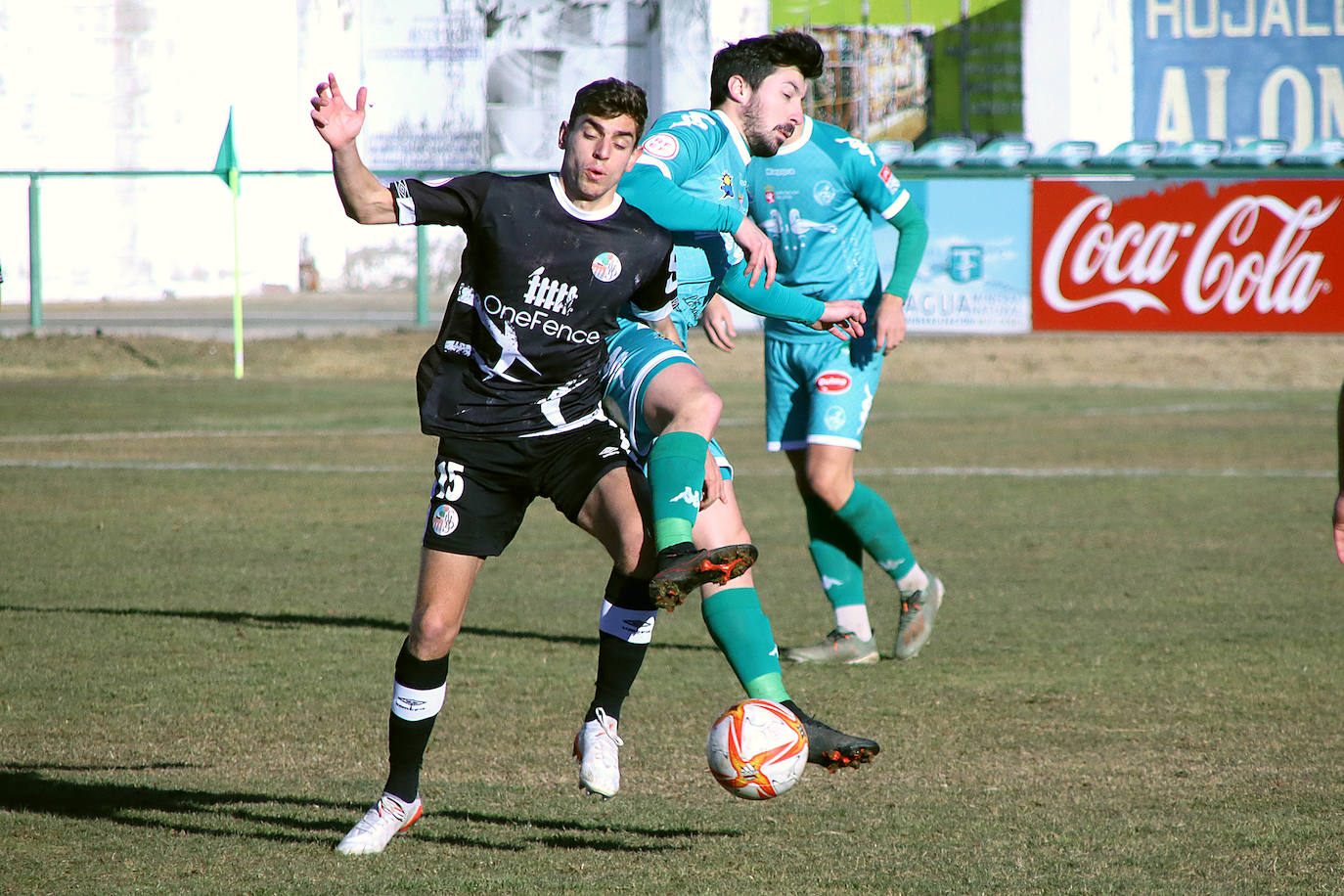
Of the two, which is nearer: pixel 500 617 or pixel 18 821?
pixel 18 821

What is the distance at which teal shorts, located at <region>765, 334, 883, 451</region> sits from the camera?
24.3 ft

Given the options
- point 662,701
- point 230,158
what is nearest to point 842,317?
point 662,701

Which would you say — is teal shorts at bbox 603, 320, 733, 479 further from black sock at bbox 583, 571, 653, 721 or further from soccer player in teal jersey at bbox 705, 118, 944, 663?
soccer player in teal jersey at bbox 705, 118, 944, 663

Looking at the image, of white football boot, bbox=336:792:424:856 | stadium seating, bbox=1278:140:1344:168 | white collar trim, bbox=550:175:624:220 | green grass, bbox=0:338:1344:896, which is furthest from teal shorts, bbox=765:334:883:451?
stadium seating, bbox=1278:140:1344:168

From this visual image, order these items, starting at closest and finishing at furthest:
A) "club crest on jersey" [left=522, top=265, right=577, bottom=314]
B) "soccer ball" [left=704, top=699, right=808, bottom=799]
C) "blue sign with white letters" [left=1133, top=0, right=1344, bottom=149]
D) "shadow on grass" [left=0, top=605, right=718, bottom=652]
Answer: "soccer ball" [left=704, top=699, right=808, bottom=799] → "club crest on jersey" [left=522, top=265, right=577, bottom=314] → "shadow on grass" [left=0, top=605, right=718, bottom=652] → "blue sign with white letters" [left=1133, top=0, right=1344, bottom=149]

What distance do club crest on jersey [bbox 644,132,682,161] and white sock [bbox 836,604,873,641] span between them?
9.50 feet

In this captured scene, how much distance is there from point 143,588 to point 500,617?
1930 millimetres

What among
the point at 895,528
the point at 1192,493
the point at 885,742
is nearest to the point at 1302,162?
the point at 1192,493

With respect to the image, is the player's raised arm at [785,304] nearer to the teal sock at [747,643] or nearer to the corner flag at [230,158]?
the teal sock at [747,643]

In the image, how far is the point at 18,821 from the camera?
4.66 metres

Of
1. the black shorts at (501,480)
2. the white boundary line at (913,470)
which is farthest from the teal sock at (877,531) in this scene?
the white boundary line at (913,470)

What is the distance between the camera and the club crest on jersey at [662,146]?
5047mm

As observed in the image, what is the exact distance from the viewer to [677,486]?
14.3 feet

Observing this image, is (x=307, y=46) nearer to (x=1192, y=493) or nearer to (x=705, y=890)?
(x=1192, y=493)
